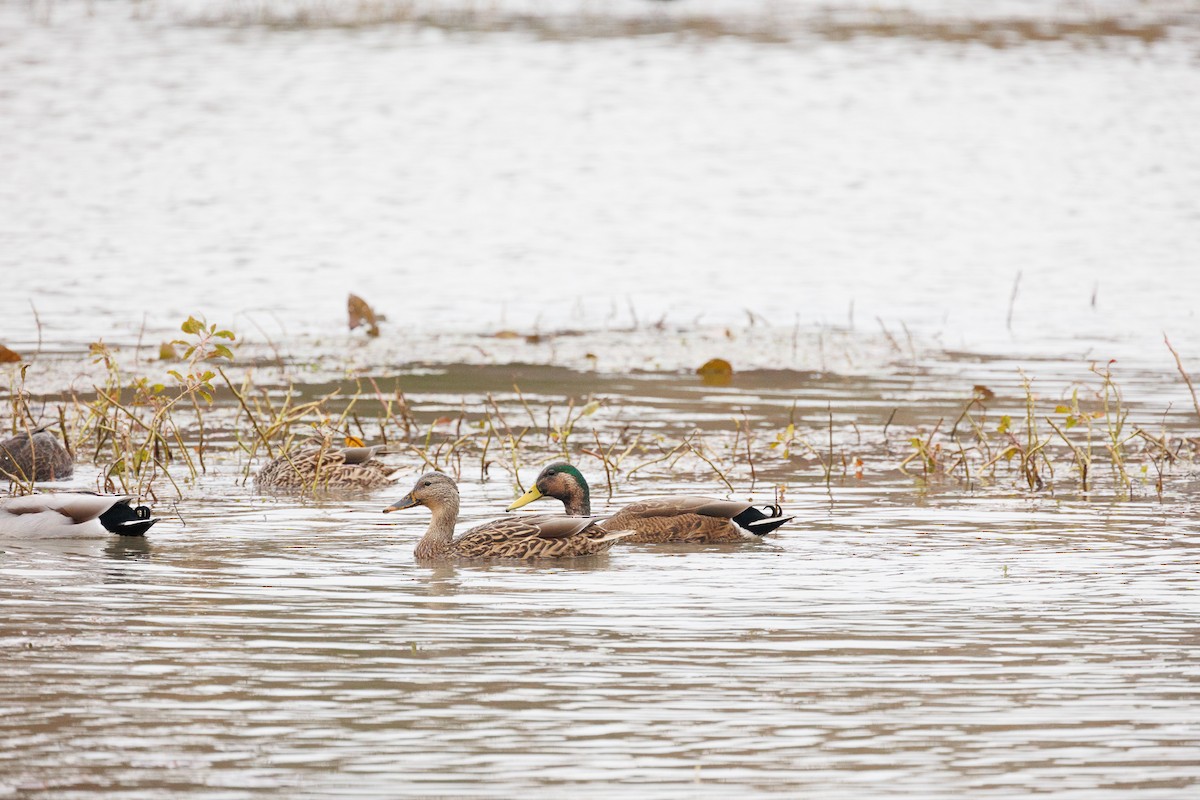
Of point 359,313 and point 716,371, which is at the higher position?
point 359,313

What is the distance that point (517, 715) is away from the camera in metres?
6.39

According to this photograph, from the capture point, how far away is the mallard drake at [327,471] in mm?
11109

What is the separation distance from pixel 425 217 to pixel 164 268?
15.9 feet

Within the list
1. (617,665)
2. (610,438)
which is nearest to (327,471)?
(610,438)

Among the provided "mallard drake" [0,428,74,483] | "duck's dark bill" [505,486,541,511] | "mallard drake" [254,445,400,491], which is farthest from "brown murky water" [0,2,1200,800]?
"mallard drake" [0,428,74,483]

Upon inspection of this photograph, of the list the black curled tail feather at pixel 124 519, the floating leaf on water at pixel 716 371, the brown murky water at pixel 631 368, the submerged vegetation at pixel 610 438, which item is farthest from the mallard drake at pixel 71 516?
the floating leaf on water at pixel 716 371

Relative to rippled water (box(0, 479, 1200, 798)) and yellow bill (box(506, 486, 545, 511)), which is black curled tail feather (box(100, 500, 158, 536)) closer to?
rippled water (box(0, 479, 1200, 798))

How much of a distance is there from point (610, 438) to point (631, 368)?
305 cm

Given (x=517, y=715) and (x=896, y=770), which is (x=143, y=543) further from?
(x=896, y=770)

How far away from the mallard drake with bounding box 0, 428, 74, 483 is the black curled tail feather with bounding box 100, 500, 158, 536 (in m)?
1.52

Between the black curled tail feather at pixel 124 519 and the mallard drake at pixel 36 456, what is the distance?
1521 millimetres

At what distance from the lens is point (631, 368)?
15531mm

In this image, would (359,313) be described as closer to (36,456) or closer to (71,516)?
(36,456)

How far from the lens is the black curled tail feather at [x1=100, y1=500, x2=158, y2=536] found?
372 inches
